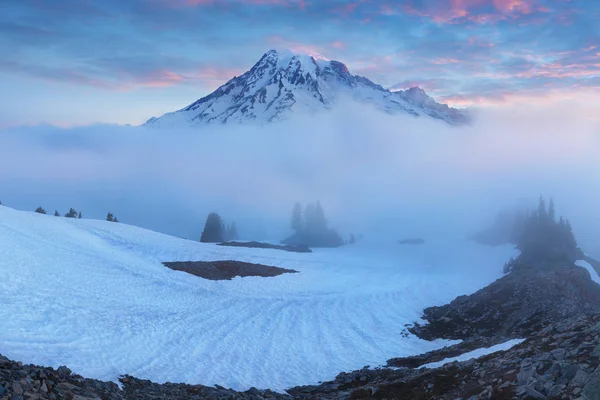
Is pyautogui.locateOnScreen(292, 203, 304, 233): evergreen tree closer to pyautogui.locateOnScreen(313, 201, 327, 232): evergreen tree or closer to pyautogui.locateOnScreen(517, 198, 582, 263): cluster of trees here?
pyautogui.locateOnScreen(313, 201, 327, 232): evergreen tree

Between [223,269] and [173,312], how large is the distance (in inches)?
872

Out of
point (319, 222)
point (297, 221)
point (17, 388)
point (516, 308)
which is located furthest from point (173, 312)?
point (297, 221)

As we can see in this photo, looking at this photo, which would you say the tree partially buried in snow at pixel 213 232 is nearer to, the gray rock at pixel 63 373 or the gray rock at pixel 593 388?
the gray rock at pixel 63 373

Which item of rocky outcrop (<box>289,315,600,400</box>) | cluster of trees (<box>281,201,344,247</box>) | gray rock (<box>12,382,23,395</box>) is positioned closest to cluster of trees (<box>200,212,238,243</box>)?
cluster of trees (<box>281,201,344,247</box>)

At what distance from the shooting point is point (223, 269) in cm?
6212

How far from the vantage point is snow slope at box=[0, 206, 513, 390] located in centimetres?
2736

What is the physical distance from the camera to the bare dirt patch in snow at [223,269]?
190 ft

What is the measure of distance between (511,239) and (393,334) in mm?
114550

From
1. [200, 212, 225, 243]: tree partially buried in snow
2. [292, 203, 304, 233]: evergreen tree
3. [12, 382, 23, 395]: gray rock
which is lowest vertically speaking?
[12, 382, 23, 395]: gray rock

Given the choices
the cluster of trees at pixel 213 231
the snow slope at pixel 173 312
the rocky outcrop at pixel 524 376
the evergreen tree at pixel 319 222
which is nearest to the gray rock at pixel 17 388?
the snow slope at pixel 173 312

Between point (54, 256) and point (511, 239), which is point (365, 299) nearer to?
point (54, 256)

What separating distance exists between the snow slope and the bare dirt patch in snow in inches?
92.7

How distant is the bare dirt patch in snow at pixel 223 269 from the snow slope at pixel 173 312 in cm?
235

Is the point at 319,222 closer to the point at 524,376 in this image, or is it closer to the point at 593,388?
the point at 524,376
